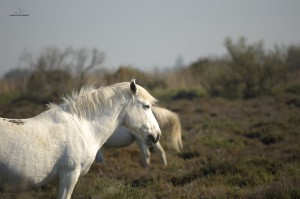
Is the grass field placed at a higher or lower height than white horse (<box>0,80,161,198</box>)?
lower

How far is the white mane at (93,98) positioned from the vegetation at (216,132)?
576 mm

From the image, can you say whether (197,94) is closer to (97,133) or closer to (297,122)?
(297,122)

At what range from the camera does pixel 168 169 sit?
356 inches

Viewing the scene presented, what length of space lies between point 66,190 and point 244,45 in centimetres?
2845

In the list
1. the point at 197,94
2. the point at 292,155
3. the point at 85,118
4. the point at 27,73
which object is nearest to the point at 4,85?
the point at 27,73

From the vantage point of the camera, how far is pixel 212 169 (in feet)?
25.4

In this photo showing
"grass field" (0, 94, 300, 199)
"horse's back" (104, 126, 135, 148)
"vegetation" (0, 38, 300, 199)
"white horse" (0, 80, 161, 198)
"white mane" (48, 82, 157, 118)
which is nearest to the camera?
"white horse" (0, 80, 161, 198)

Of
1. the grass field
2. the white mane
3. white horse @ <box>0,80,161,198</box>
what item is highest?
the white mane

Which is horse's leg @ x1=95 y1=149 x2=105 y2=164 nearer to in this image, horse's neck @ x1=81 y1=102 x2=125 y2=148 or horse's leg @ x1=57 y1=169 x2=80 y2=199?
horse's neck @ x1=81 y1=102 x2=125 y2=148

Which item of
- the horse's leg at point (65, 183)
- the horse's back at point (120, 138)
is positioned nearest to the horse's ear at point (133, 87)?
the horse's leg at point (65, 183)

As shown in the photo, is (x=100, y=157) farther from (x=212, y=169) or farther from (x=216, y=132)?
(x=216, y=132)

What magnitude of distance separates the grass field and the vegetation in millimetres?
16

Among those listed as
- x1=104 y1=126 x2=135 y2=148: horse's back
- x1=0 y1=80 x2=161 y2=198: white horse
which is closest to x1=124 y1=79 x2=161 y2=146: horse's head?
x1=0 y1=80 x2=161 y2=198: white horse

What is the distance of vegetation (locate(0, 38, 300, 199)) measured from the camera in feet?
20.5
